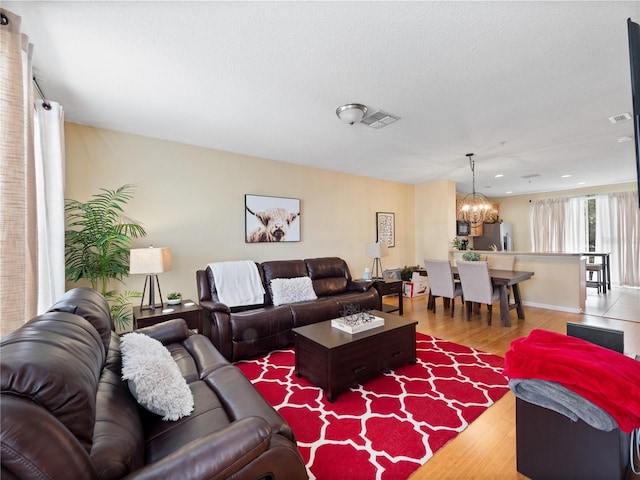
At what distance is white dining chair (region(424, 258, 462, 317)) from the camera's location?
4434 millimetres

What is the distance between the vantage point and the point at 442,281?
179 inches

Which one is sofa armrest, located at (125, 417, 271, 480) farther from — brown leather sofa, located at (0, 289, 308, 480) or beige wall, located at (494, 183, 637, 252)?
beige wall, located at (494, 183, 637, 252)

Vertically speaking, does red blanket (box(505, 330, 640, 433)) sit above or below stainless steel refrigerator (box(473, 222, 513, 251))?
below

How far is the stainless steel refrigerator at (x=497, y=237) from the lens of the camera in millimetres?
8070

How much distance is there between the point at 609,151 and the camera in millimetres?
4164

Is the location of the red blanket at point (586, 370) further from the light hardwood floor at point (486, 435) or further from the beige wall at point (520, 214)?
the beige wall at point (520, 214)

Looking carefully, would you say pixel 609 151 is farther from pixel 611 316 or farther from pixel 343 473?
pixel 343 473

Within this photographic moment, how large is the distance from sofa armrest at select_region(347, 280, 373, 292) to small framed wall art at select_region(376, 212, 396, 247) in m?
1.63

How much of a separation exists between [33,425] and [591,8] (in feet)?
9.58

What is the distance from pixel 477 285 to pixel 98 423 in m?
4.36

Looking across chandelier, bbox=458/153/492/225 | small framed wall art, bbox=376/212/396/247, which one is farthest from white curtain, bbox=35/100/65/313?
chandelier, bbox=458/153/492/225

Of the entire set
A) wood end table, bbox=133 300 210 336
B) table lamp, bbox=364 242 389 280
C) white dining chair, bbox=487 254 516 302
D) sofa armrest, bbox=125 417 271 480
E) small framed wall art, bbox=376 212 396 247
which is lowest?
wood end table, bbox=133 300 210 336

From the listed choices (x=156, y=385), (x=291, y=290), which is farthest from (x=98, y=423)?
(x=291, y=290)

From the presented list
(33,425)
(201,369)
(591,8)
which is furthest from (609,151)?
(33,425)
